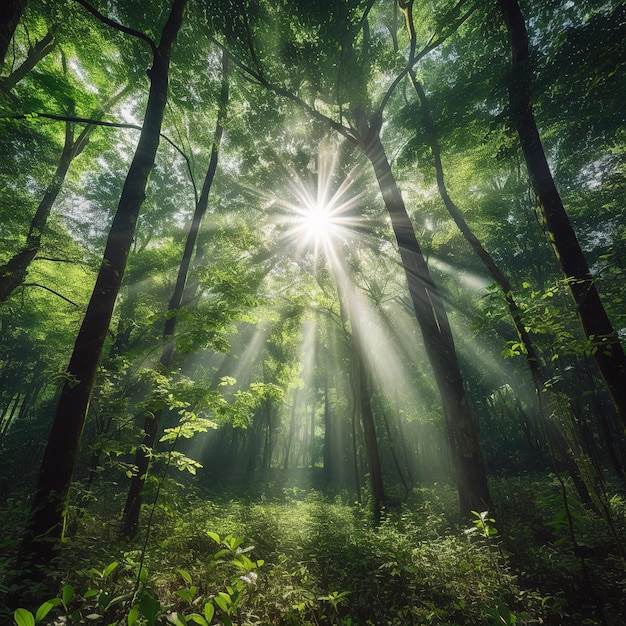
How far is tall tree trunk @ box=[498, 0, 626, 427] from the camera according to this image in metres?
3.84

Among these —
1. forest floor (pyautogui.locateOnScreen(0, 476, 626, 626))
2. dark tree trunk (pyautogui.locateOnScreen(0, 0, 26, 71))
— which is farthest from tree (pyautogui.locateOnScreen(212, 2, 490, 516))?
dark tree trunk (pyautogui.locateOnScreen(0, 0, 26, 71))

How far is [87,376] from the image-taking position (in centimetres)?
379

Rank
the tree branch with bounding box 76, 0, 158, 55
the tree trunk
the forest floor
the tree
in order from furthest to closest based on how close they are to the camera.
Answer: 1. the tree trunk
2. the tree
3. the tree branch with bounding box 76, 0, 158, 55
4. the forest floor

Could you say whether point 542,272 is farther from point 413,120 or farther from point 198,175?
point 198,175

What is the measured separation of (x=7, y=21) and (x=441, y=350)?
852 centimetres

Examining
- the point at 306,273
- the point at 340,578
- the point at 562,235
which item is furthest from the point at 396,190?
the point at 340,578

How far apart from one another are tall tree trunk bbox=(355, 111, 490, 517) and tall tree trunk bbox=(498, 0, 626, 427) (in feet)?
10.1

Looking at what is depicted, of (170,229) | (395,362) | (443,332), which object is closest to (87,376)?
(443,332)

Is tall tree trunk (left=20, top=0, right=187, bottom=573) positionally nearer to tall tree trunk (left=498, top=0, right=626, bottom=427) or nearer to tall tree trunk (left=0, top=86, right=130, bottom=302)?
tall tree trunk (left=0, top=86, right=130, bottom=302)

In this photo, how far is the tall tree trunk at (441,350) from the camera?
6359mm

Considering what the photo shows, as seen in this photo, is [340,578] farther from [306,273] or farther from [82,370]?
[306,273]

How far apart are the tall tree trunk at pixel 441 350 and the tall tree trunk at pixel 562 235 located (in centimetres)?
308

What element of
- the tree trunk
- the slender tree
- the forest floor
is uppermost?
the slender tree

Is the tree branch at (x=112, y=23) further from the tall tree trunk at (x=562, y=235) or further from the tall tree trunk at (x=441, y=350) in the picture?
the tall tree trunk at (x=562, y=235)
